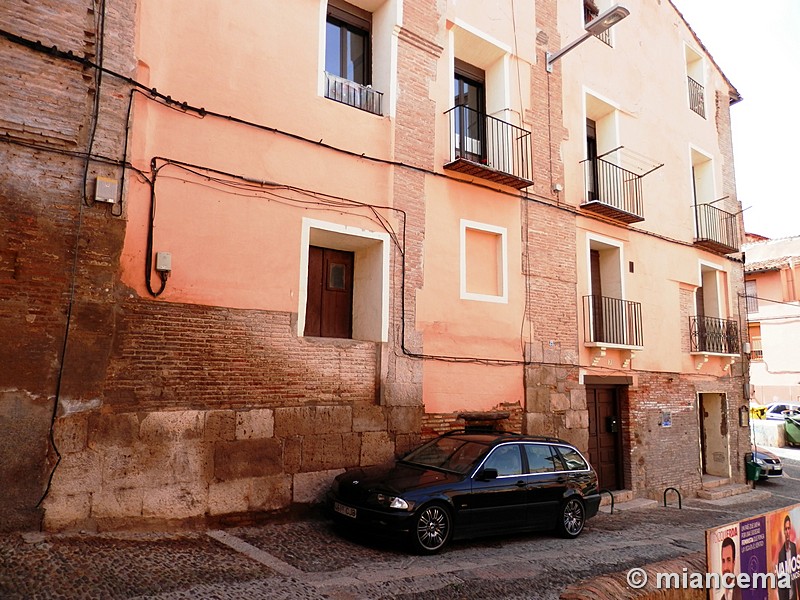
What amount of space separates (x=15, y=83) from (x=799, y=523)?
8622mm

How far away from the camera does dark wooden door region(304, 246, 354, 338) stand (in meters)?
9.51

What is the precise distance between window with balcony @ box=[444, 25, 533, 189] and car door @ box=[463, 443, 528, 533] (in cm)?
500

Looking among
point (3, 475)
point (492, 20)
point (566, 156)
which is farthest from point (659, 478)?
point (3, 475)

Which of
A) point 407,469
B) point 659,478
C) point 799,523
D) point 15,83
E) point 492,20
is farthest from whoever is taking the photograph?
point 659,478

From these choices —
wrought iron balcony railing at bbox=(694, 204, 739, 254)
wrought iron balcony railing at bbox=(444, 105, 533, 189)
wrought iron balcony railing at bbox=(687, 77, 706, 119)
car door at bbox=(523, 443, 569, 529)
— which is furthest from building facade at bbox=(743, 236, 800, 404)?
car door at bbox=(523, 443, 569, 529)

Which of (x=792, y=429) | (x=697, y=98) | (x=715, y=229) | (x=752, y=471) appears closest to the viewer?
(x=752, y=471)

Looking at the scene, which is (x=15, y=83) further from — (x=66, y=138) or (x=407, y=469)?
(x=407, y=469)

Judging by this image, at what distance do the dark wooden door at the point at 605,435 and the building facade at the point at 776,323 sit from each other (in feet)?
65.0

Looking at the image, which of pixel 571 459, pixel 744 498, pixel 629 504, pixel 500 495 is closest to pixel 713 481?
pixel 744 498

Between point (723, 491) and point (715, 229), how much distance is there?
6.75m

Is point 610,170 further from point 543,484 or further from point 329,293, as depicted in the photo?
point 543,484

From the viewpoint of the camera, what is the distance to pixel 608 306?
1323 cm

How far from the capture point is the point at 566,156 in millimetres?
12750

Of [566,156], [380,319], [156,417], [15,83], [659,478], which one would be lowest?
[659,478]
